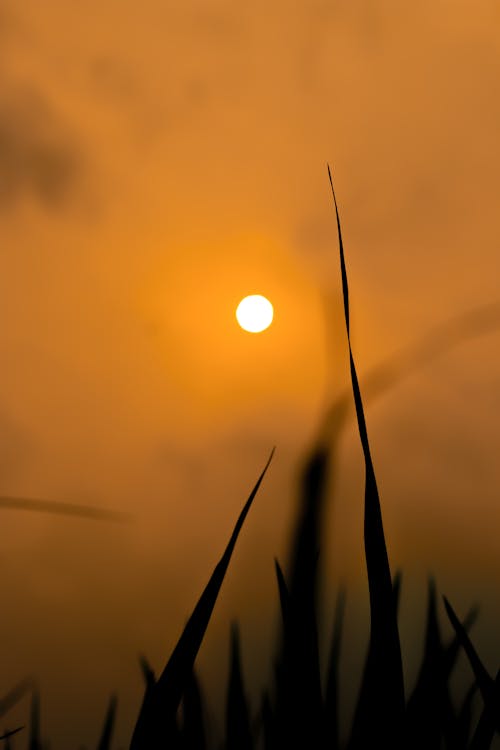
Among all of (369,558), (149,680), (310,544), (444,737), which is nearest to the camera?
→ (369,558)

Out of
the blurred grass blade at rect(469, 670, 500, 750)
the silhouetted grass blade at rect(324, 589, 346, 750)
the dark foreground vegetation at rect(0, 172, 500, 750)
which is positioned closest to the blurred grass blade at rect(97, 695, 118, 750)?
the dark foreground vegetation at rect(0, 172, 500, 750)

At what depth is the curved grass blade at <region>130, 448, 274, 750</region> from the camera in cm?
41

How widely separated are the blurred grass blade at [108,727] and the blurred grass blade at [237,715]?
155 mm

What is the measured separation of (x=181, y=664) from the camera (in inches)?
15.9

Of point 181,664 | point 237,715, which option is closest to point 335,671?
point 237,715

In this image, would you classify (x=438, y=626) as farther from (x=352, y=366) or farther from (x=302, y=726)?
(x=352, y=366)

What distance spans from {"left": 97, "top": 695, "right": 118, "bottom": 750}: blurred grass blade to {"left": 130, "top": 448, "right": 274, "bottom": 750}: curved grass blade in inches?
23.5

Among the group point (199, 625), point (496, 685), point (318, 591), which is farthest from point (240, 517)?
point (318, 591)

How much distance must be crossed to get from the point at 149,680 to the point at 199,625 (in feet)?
2.32

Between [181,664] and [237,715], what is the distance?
54cm

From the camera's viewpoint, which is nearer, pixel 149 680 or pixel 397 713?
pixel 397 713

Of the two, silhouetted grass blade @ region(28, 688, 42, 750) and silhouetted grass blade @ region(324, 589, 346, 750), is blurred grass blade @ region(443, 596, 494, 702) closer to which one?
silhouetted grass blade @ region(324, 589, 346, 750)

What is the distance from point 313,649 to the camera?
635mm

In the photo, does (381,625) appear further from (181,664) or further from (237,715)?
(237,715)
